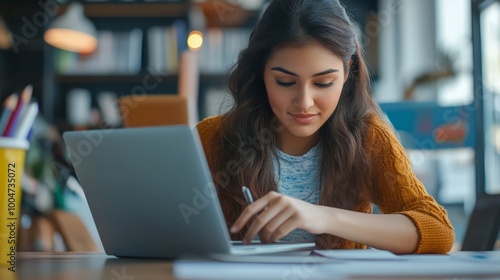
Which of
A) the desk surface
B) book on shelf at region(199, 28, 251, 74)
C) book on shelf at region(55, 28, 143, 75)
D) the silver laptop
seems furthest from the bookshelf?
the desk surface

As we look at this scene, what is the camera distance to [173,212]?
975 millimetres

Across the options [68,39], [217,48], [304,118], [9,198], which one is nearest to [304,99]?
[304,118]

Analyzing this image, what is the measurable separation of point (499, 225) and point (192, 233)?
0.82 meters

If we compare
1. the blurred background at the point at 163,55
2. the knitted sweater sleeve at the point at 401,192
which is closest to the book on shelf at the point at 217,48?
the blurred background at the point at 163,55

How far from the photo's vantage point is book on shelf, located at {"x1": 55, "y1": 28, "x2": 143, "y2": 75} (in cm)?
461

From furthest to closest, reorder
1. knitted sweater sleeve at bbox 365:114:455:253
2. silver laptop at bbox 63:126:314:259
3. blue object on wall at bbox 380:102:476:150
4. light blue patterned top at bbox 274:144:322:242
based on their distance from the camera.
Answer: blue object on wall at bbox 380:102:476:150
light blue patterned top at bbox 274:144:322:242
knitted sweater sleeve at bbox 365:114:455:253
silver laptop at bbox 63:126:314:259

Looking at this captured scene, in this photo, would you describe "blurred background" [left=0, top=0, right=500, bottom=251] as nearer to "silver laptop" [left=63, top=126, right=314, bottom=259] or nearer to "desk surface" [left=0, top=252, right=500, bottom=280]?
"silver laptop" [left=63, top=126, right=314, bottom=259]

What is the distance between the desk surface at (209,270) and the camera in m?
0.74

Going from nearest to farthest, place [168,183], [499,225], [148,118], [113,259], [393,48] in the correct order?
[168,183]
[113,259]
[499,225]
[148,118]
[393,48]

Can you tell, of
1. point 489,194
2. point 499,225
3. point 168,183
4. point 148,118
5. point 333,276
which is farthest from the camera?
point 148,118

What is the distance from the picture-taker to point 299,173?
1.56 meters

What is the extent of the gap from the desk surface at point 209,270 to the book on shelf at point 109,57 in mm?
3681

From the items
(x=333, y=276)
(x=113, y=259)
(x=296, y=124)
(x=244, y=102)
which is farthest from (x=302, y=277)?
(x=244, y=102)

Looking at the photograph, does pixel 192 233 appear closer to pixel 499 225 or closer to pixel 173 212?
pixel 173 212
